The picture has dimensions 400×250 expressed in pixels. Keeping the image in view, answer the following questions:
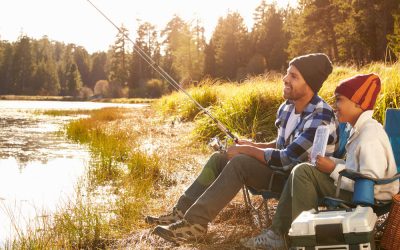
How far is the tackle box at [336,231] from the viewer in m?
2.67

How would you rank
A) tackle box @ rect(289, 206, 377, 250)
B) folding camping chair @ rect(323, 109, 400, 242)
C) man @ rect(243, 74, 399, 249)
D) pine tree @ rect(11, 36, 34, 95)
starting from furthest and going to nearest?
pine tree @ rect(11, 36, 34, 95) < man @ rect(243, 74, 399, 249) < folding camping chair @ rect(323, 109, 400, 242) < tackle box @ rect(289, 206, 377, 250)

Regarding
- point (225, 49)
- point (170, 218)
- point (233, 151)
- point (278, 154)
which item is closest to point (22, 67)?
point (225, 49)

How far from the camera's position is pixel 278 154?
363 cm

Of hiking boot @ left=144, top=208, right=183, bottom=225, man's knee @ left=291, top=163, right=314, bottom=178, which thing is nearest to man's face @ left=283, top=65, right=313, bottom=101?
man's knee @ left=291, top=163, right=314, bottom=178

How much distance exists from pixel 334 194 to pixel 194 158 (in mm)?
4874

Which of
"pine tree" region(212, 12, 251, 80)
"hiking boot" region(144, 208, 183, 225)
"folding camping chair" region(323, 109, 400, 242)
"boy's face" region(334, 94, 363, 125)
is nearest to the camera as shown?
"folding camping chair" region(323, 109, 400, 242)

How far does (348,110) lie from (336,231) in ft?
3.02

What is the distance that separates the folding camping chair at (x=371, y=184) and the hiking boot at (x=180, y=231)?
956 mm

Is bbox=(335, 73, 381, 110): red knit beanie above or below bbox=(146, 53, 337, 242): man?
above

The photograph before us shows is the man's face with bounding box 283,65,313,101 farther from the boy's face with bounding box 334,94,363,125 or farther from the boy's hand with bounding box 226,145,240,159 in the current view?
the boy's hand with bounding box 226,145,240,159

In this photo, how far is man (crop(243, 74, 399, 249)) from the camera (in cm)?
303

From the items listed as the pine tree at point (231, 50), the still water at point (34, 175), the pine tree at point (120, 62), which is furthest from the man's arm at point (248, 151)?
the pine tree at point (120, 62)

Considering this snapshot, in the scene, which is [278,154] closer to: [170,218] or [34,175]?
[170,218]

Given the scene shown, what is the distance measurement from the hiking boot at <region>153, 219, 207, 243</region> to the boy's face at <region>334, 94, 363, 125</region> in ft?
4.24
